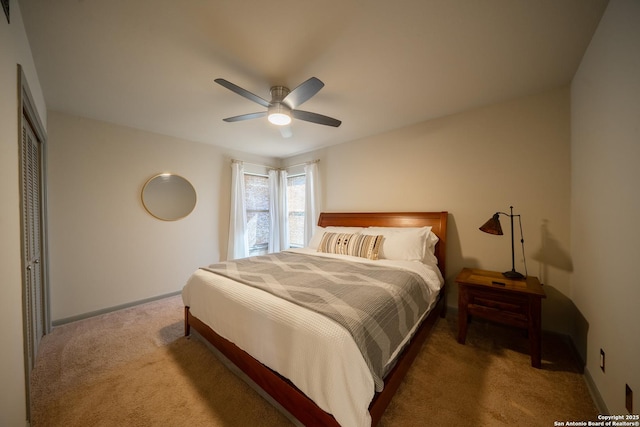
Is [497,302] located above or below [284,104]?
below

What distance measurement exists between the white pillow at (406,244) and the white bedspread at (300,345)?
154cm

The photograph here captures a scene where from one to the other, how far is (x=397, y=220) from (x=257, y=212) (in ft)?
8.89

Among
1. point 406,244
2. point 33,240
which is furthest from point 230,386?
point 33,240

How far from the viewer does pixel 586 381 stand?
153 cm

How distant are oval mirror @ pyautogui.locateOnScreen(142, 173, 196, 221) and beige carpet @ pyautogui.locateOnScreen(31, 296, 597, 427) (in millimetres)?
1599

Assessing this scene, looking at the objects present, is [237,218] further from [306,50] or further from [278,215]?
[306,50]

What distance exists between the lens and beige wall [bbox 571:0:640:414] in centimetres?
104

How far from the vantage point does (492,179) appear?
7.77 feet

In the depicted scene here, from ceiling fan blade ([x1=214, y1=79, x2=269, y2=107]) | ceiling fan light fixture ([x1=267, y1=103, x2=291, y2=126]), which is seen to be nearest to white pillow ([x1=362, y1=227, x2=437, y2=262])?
ceiling fan light fixture ([x1=267, y1=103, x2=291, y2=126])

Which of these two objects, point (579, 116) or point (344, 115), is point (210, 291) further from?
point (579, 116)

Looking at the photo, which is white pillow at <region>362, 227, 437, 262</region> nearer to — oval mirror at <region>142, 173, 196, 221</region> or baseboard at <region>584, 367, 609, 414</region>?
baseboard at <region>584, 367, 609, 414</region>

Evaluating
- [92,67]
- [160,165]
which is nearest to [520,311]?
[92,67]

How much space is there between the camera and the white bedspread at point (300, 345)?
1012 mm

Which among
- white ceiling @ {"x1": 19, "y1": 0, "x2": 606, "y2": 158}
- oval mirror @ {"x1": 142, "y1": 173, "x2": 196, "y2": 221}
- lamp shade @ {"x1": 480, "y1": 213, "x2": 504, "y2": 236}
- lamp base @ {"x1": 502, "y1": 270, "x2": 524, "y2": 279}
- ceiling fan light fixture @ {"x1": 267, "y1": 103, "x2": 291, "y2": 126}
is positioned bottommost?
lamp base @ {"x1": 502, "y1": 270, "x2": 524, "y2": 279}
